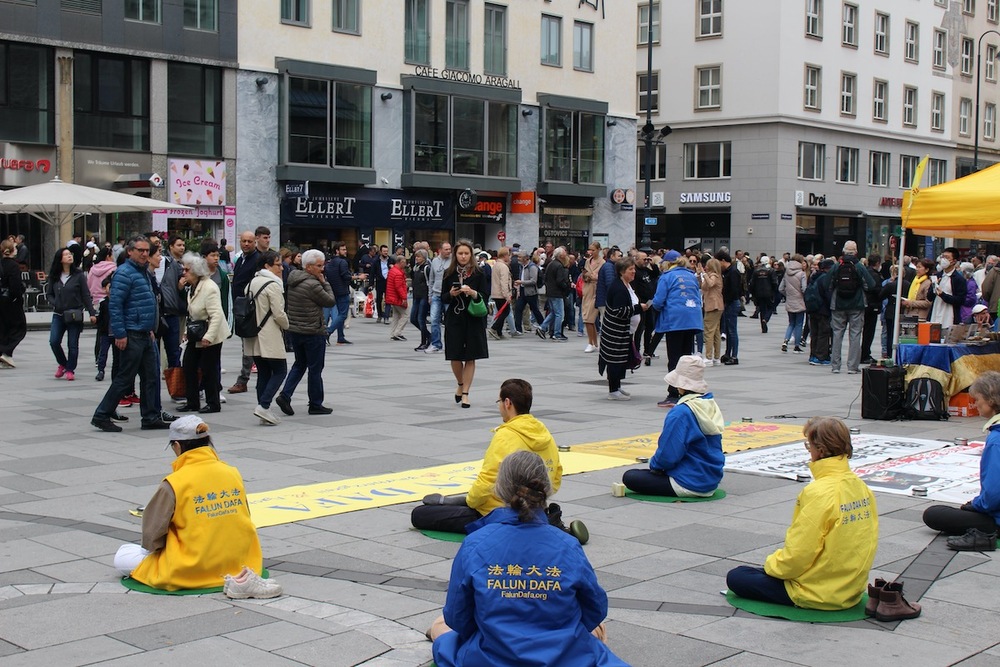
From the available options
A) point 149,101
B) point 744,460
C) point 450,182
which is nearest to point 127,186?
point 149,101

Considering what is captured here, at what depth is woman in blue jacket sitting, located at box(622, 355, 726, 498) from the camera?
27.6 ft

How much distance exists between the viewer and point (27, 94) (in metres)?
31.0

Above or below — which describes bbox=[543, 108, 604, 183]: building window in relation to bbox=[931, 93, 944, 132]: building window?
below

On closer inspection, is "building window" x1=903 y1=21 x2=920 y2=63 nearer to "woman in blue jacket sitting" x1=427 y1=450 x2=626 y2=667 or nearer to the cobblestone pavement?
the cobblestone pavement

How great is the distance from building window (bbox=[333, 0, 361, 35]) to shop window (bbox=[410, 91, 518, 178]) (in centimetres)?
288

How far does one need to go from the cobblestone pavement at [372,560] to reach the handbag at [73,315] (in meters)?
2.28

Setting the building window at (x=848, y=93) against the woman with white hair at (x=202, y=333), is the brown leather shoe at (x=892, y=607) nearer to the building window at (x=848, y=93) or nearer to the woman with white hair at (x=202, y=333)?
the woman with white hair at (x=202, y=333)

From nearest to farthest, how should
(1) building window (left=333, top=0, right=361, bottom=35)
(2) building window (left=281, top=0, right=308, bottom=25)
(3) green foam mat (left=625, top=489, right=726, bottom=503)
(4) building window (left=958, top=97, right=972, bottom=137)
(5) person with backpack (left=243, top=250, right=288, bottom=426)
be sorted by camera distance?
(3) green foam mat (left=625, top=489, right=726, bottom=503)
(5) person with backpack (left=243, top=250, right=288, bottom=426)
(2) building window (left=281, top=0, right=308, bottom=25)
(1) building window (left=333, top=0, right=361, bottom=35)
(4) building window (left=958, top=97, right=972, bottom=137)

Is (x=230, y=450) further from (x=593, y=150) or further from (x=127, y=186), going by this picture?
(x=593, y=150)

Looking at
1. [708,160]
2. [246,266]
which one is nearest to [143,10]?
[246,266]

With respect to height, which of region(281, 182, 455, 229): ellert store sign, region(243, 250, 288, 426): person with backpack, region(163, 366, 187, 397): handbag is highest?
region(281, 182, 455, 229): ellert store sign

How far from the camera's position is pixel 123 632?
551 centimetres

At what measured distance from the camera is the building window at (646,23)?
2120 inches

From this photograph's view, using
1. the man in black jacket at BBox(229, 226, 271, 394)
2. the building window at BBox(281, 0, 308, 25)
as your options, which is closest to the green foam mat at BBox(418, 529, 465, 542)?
the man in black jacket at BBox(229, 226, 271, 394)
